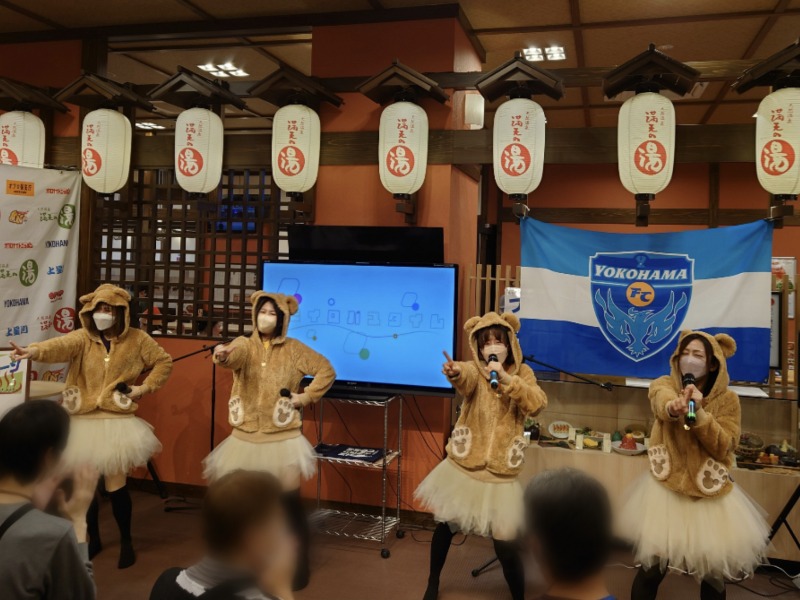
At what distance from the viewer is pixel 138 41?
5645 millimetres

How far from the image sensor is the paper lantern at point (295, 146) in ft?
15.0

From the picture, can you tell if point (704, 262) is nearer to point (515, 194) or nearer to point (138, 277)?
point (515, 194)

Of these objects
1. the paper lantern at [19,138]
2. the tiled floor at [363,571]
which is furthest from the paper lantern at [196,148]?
the tiled floor at [363,571]

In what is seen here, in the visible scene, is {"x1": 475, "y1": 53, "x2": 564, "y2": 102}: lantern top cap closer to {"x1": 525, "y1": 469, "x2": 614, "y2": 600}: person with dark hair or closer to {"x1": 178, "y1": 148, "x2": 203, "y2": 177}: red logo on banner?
{"x1": 178, "y1": 148, "x2": 203, "y2": 177}: red logo on banner

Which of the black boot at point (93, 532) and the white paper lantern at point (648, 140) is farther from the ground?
the white paper lantern at point (648, 140)

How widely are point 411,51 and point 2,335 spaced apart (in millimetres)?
3654

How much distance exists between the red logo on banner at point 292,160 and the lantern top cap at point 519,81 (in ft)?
4.24

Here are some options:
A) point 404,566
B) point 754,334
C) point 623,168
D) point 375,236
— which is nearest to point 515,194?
point 623,168

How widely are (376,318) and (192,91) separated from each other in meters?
2.06

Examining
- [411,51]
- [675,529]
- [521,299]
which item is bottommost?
[675,529]

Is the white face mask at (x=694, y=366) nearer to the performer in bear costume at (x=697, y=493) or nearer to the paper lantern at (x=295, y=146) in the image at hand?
the performer in bear costume at (x=697, y=493)

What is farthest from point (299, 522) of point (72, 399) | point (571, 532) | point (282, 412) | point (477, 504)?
point (72, 399)

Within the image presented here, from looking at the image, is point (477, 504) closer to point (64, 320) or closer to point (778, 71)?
point (778, 71)

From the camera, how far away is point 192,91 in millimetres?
4641
